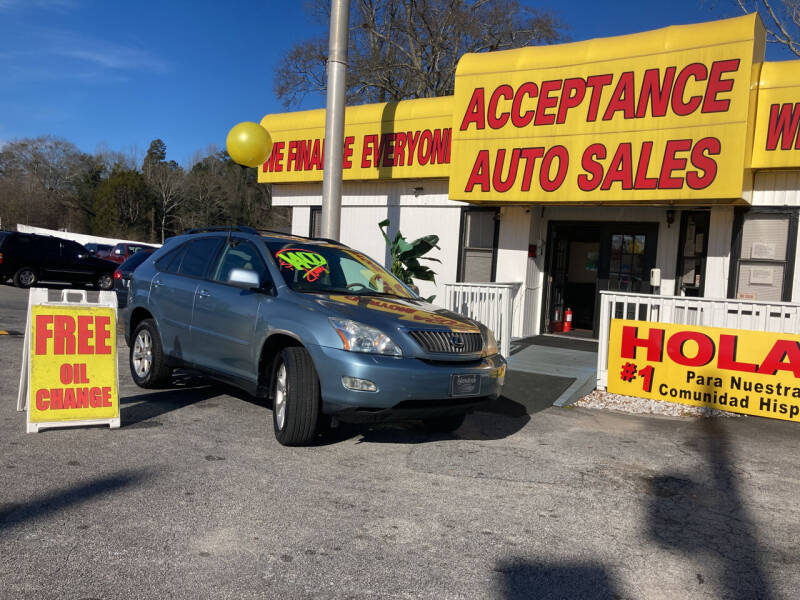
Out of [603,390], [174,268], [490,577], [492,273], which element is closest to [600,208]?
[492,273]

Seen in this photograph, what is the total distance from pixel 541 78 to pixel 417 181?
11.3 feet

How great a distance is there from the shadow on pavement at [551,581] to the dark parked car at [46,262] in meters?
19.8

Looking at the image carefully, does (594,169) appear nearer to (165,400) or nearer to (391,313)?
(391,313)

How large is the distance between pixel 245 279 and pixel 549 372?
193 inches

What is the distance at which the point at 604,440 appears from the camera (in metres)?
6.15

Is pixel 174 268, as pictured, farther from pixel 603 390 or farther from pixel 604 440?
pixel 603 390

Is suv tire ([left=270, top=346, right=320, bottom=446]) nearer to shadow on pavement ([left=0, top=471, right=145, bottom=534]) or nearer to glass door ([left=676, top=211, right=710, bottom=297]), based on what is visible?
shadow on pavement ([left=0, top=471, right=145, bottom=534])

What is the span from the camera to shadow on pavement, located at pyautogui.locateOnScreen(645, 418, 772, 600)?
3.41 m

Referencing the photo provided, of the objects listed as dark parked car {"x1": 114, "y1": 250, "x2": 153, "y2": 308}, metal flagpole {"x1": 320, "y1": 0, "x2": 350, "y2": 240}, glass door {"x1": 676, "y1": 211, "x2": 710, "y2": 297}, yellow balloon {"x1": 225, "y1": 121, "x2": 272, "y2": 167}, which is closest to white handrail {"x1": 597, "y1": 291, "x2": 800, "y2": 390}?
glass door {"x1": 676, "y1": 211, "x2": 710, "y2": 297}

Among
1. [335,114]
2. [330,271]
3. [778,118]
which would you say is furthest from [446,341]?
[778,118]

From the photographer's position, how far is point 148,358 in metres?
7.00

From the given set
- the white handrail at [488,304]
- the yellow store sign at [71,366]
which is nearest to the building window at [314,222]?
the white handrail at [488,304]

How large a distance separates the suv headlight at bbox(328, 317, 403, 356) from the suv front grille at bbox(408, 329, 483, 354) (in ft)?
0.69

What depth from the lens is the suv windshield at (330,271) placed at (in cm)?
586
